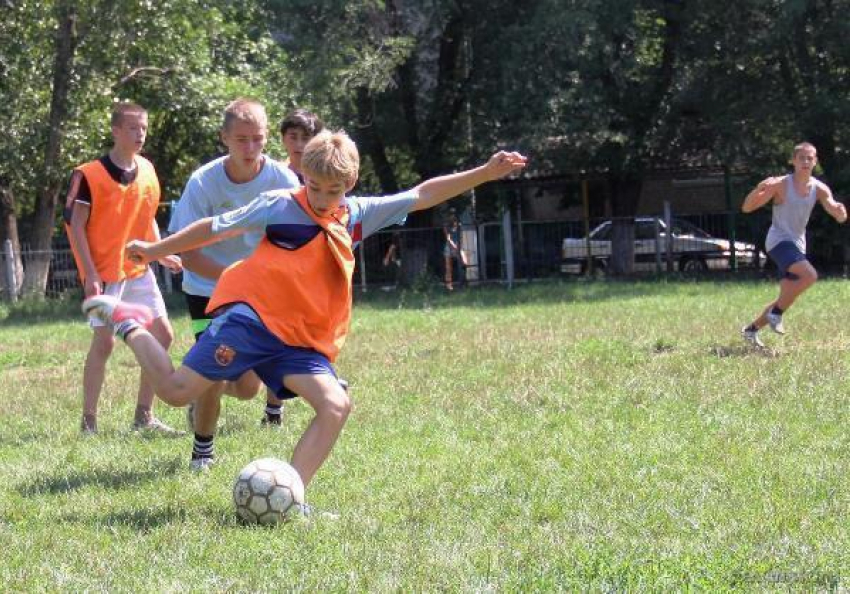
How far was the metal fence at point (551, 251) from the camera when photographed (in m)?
27.2

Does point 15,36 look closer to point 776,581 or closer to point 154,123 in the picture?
A: point 154,123

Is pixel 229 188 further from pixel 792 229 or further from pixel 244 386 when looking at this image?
pixel 792 229

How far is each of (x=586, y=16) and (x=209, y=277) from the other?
18.9 meters

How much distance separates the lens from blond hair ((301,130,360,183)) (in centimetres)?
532

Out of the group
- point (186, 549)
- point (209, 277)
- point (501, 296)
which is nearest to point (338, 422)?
point (186, 549)

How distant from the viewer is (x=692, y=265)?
27.3 metres

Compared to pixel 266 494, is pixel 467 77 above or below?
above

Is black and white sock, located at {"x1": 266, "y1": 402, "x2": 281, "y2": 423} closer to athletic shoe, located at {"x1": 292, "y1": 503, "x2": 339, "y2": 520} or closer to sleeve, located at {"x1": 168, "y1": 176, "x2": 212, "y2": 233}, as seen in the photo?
sleeve, located at {"x1": 168, "y1": 176, "x2": 212, "y2": 233}

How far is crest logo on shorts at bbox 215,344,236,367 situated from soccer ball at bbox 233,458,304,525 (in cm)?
49

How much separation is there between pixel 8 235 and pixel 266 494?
25448 millimetres

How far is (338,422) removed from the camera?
5.48 metres

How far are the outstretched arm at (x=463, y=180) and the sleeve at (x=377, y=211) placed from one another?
2.0 inches

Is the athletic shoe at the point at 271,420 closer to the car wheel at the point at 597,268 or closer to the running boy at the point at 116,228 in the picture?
the running boy at the point at 116,228

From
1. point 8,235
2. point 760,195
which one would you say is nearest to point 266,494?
point 760,195
